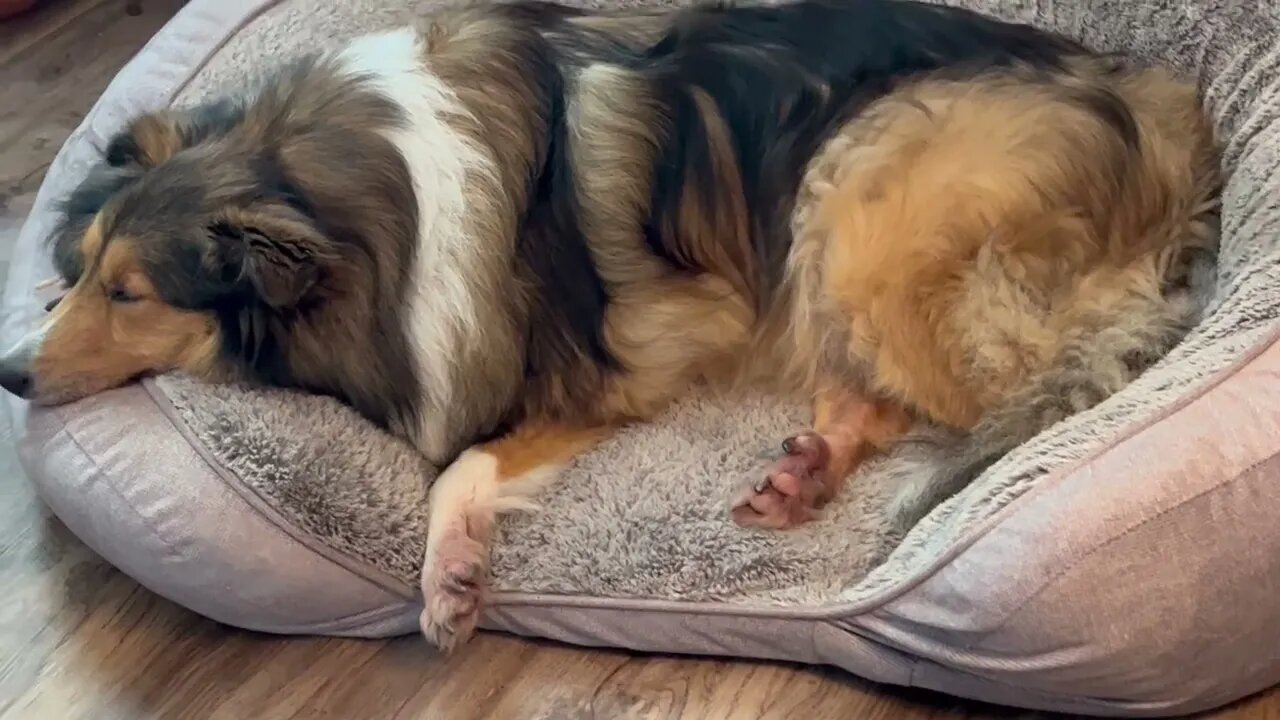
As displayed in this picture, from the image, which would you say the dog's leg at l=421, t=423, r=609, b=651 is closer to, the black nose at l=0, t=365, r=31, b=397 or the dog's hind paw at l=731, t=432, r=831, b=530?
the dog's hind paw at l=731, t=432, r=831, b=530

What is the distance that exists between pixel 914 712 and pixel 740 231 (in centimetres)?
81

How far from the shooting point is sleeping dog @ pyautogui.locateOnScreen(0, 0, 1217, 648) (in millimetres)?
1895

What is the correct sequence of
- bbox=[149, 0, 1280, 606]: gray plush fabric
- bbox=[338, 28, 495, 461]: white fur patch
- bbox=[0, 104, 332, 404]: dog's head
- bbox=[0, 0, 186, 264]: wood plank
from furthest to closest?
bbox=[0, 0, 186, 264]: wood plank → bbox=[338, 28, 495, 461]: white fur patch → bbox=[0, 104, 332, 404]: dog's head → bbox=[149, 0, 1280, 606]: gray plush fabric

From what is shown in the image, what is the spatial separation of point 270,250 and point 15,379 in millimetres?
521

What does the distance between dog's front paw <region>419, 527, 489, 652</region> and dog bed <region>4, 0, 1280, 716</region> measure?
0.04m

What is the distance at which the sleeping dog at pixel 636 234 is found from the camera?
74.6 inches

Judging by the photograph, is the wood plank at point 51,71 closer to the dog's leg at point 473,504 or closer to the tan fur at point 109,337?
the tan fur at point 109,337

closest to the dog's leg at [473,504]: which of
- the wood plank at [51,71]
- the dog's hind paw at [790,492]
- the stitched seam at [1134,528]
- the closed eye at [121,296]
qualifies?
the dog's hind paw at [790,492]

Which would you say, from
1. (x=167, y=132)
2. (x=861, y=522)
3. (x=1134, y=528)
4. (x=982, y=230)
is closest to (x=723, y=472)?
(x=861, y=522)

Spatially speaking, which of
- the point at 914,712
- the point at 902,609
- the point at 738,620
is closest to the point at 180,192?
the point at 738,620

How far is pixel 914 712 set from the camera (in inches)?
71.4

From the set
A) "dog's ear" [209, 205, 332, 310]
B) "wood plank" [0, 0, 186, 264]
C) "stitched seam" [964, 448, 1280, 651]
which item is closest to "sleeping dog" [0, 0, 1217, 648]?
"dog's ear" [209, 205, 332, 310]

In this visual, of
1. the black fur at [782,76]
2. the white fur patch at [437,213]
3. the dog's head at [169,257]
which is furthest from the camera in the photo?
the black fur at [782,76]

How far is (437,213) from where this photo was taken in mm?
1936
